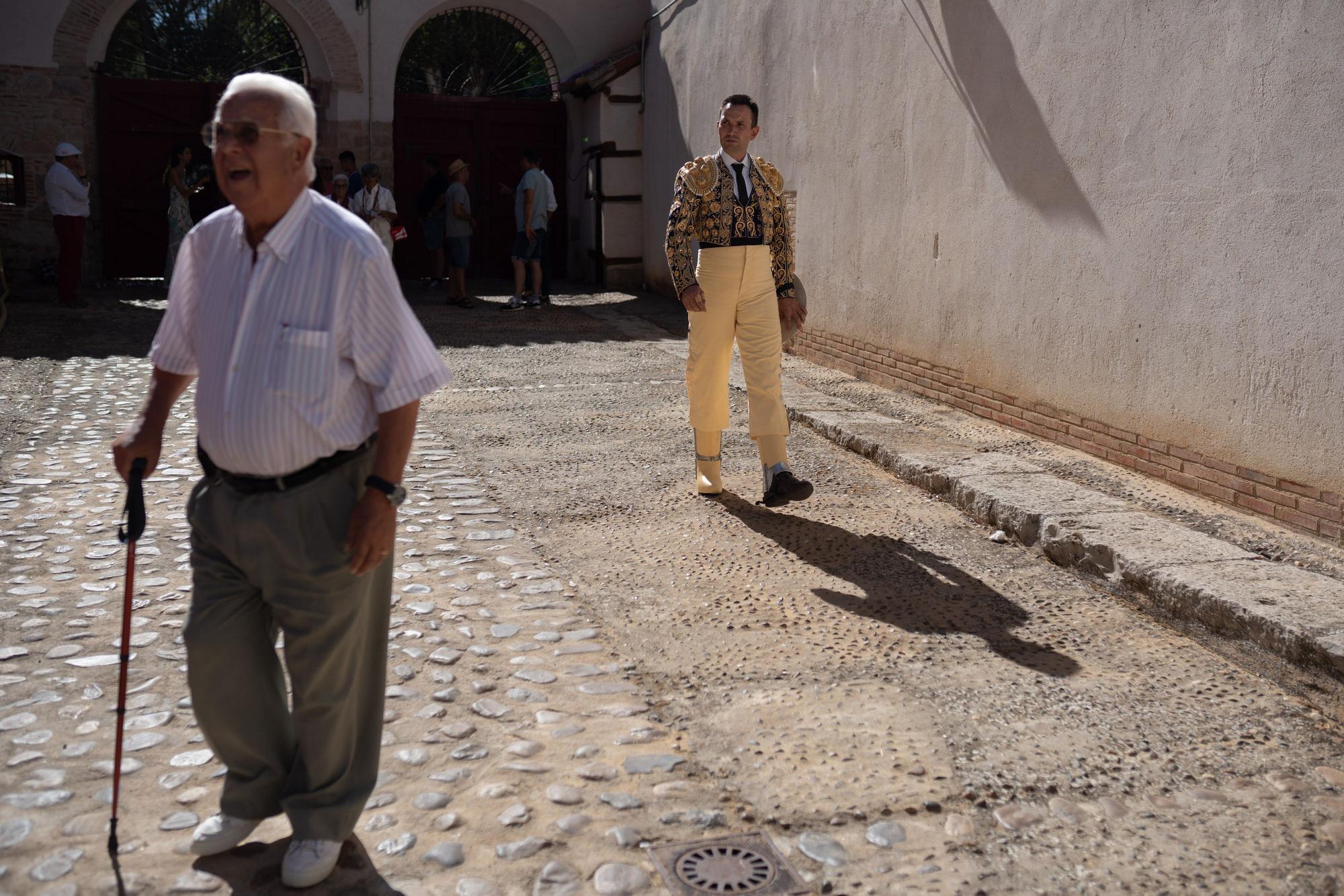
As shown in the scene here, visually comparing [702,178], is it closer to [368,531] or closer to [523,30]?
[368,531]

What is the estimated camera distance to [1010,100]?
7195 millimetres

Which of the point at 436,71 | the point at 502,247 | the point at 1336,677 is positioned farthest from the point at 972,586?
the point at 436,71

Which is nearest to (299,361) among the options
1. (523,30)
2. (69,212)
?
(69,212)

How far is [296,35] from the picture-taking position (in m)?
17.2

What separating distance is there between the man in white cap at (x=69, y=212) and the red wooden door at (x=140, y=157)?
9.83 feet

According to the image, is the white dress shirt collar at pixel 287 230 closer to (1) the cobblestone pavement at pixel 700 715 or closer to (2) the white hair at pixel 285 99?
(2) the white hair at pixel 285 99

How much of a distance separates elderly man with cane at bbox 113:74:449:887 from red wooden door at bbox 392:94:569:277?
50.9 ft

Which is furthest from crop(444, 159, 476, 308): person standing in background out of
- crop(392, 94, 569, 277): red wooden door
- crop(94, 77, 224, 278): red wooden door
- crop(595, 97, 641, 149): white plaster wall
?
crop(94, 77, 224, 278): red wooden door

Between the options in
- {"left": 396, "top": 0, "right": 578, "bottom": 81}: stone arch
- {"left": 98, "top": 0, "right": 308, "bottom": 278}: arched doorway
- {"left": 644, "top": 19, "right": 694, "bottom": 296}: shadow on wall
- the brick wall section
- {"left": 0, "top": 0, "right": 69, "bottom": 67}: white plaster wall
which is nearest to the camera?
the brick wall section

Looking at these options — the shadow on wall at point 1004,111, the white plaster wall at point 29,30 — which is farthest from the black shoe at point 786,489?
the white plaster wall at point 29,30

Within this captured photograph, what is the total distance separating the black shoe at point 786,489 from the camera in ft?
18.3

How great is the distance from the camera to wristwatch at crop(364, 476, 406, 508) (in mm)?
2492

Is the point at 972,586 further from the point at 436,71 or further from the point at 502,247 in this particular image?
the point at 436,71

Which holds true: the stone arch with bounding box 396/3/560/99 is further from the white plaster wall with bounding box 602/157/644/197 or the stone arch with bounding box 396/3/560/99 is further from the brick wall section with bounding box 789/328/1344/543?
the brick wall section with bounding box 789/328/1344/543
